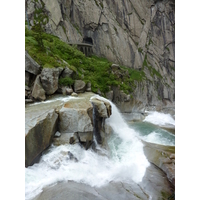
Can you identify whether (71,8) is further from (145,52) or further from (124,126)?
(124,126)

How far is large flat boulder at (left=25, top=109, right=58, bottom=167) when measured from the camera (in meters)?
7.64

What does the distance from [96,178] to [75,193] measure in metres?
2.17

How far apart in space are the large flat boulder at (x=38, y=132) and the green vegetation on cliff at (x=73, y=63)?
656 cm

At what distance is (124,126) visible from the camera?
17406 mm

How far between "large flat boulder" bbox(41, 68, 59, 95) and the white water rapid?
6.48 metres

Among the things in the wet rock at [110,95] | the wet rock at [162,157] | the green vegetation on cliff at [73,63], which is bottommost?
the wet rock at [162,157]

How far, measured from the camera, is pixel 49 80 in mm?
13836

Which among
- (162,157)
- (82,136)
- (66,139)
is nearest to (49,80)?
(66,139)

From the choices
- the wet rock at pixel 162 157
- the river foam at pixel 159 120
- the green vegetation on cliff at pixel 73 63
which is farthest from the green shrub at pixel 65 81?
the river foam at pixel 159 120

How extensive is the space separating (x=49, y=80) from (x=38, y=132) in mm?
6803

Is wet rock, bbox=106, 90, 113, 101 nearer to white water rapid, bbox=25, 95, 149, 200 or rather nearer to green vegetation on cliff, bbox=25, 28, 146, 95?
green vegetation on cliff, bbox=25, 28, 146, 95

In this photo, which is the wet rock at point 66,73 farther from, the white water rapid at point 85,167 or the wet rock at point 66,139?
the white water rapid at point 85,167

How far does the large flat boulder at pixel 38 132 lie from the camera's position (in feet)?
25.1

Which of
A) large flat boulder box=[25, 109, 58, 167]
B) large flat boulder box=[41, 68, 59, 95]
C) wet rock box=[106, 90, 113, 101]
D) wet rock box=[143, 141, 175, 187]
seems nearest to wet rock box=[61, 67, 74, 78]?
large flat boulder box=[41, 68, 59, 95]
